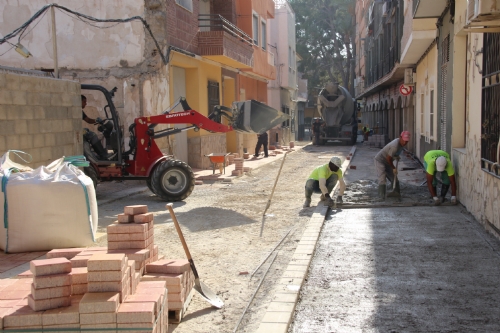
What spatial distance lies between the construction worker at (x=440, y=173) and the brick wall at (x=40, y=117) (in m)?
6.52

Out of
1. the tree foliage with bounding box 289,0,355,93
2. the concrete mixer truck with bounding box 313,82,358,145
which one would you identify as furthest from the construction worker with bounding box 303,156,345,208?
the tree foliage with bounding box 289,0,355,93

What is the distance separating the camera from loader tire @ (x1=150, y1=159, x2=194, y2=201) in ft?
36.6

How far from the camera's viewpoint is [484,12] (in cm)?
592

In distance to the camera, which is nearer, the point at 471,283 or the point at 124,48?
the point at 471,283

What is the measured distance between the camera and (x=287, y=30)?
116ft

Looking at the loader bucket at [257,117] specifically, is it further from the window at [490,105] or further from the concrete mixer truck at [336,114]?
the concrete mixer truck at [336,114]

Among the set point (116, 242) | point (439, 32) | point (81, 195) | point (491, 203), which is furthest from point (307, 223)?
point (439, 32)

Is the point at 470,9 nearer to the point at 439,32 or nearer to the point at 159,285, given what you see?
the point at 159,285

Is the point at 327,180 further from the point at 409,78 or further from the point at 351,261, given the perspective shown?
the point at 409,78

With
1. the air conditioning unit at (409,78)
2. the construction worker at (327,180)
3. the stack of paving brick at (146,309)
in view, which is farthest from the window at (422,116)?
the stack of paving brick at (146,309)

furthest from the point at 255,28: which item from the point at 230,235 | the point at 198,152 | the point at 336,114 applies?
the point at 230,235

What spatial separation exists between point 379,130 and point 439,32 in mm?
23258

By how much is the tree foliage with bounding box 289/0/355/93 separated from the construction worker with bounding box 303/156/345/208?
47.3 meters

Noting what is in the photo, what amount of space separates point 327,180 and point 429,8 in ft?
16.3
